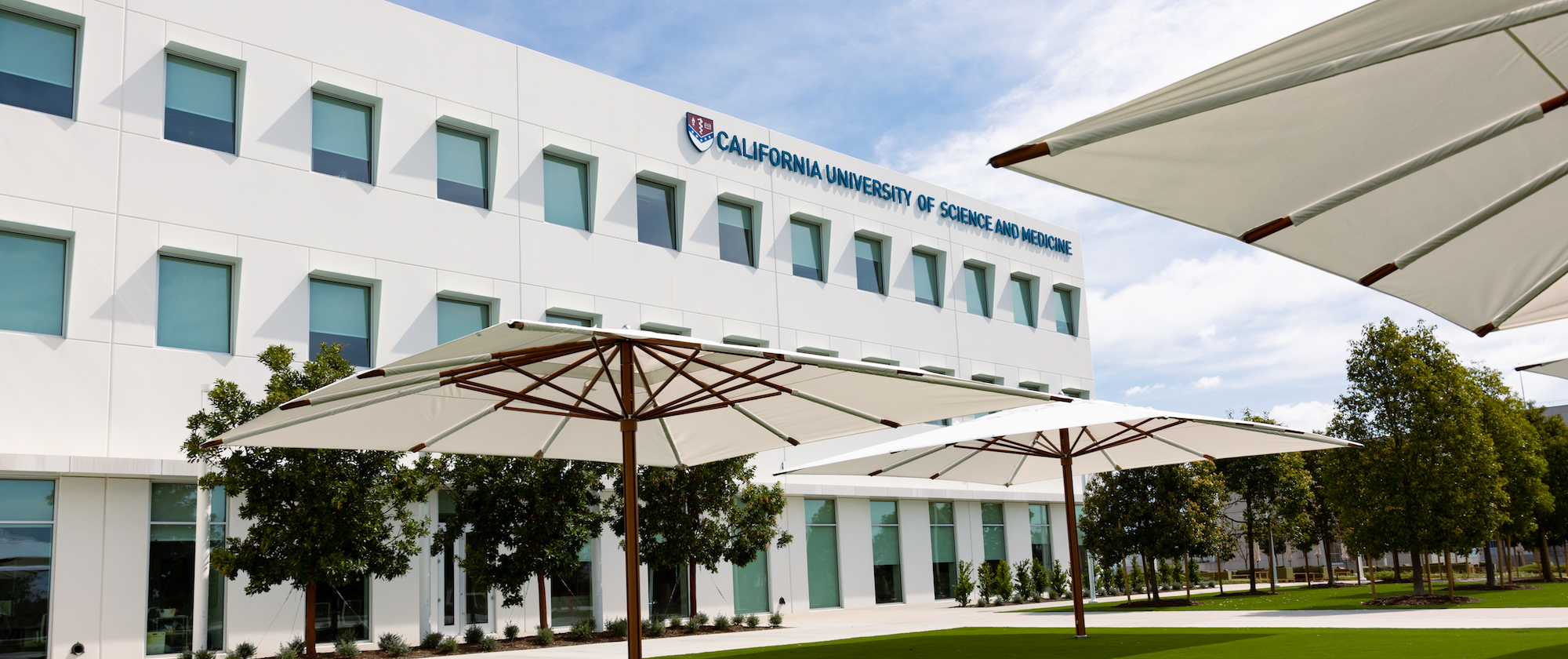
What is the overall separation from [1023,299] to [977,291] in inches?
109

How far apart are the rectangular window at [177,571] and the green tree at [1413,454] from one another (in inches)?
825

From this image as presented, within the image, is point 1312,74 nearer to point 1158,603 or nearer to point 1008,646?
point 1008,646

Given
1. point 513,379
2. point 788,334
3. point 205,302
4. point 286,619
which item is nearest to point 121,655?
point 286,619

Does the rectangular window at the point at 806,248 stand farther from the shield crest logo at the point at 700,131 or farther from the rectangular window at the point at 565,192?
the rectangular window at the point at 565,192

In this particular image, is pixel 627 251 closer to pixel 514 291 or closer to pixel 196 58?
pixel 514 291

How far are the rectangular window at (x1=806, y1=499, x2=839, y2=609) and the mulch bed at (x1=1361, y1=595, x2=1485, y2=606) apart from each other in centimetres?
1225

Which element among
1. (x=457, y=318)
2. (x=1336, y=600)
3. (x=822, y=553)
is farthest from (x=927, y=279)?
(x=457, y=318)

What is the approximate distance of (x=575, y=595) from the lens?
71.2 ft

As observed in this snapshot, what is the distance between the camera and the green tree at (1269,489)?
2758cm

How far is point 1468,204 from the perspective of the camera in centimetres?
460

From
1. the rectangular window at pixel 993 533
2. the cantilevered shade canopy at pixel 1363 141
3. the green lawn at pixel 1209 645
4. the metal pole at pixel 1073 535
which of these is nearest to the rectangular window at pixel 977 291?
the rectangular window at pixel 993 533

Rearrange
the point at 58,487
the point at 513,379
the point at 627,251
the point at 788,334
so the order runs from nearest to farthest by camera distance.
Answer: the point at 513,379
the point at 58,487
the point at 627,251
the point at 788,334

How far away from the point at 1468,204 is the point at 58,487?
1796 centimetres

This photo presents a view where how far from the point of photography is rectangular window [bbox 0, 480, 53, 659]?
50.0ft
